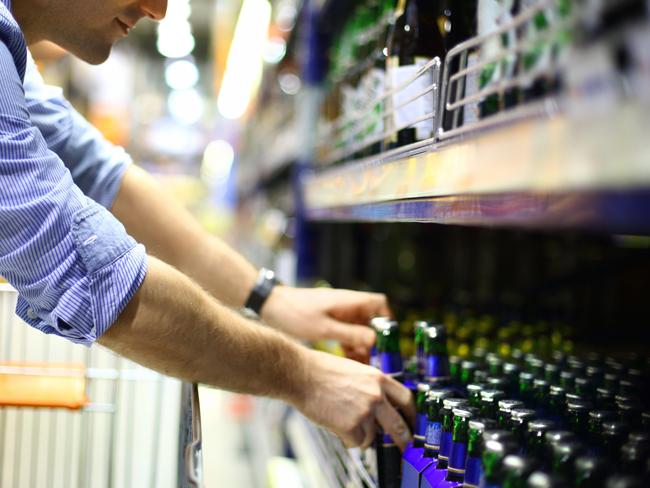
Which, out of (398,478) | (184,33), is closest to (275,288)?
(398,478)

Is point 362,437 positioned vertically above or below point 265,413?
above

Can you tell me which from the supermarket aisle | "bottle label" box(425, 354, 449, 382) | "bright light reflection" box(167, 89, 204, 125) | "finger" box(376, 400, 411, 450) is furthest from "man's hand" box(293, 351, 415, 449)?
"bright light reflection" box(167, 89, 204, 125)

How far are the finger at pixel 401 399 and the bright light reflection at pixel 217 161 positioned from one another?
15.6 meters

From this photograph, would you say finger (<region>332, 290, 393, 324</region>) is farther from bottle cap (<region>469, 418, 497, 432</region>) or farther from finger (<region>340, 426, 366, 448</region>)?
bottle cap (<region>469, 418, 497, 432</region>)

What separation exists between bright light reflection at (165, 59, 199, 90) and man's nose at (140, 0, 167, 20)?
44.9ft

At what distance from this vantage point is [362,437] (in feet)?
4.32

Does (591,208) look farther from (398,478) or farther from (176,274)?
(398,478)

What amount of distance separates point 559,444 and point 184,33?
9.48 meters

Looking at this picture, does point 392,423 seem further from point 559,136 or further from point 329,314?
point 559,136

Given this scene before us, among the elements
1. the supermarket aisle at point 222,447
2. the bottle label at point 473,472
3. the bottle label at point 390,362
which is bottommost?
the supermarket aisle at point 222,447

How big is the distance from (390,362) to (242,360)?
0.37m

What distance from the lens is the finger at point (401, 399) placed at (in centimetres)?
133

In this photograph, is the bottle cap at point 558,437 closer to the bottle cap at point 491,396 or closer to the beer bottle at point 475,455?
the beer bottle at point 475,455

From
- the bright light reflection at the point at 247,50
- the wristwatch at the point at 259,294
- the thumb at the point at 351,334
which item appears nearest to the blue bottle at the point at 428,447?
the thumb at the point at 351,334
